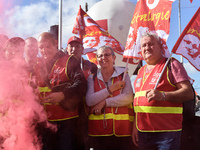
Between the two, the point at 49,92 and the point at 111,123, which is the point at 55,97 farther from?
the point at 111,123

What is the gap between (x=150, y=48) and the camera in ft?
7.68

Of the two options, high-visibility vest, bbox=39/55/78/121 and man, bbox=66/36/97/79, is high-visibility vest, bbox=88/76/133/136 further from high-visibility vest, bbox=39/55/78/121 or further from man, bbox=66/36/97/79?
man, bbox=66/36/97/79

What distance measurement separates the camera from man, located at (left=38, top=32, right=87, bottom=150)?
7.72 ft

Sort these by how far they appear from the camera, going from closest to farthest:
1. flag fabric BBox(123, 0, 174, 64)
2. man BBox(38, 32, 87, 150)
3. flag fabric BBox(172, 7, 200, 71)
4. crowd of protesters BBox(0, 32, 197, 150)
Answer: crowd of protesters BBox(0, 32, 197, 150)
man BBox(38, 32, 87, 150)
flag fabric BBox(172, 7, 200, 71)
flag fabric BBox(123, 0, 174, 64)

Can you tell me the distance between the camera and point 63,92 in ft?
7.48

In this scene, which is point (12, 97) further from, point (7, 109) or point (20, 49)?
point (20, 49)

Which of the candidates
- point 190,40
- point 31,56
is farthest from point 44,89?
point 190,40

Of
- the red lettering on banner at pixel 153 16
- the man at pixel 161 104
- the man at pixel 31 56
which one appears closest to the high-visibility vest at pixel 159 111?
the man at pixel 161 104

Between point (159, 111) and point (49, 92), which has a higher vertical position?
point (49, 92)

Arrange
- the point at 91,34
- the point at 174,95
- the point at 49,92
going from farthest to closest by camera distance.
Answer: the point at 91,34, the point at 49,92, the point at 174,95

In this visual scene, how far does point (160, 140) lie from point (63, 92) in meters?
1.11

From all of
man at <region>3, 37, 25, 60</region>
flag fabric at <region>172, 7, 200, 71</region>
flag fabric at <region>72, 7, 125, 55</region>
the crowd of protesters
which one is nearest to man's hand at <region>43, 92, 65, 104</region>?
the crowd of protesters

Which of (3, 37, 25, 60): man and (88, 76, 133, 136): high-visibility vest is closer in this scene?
(3, 37, 25, 60): man

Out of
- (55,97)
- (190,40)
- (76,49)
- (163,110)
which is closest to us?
(163,110)
